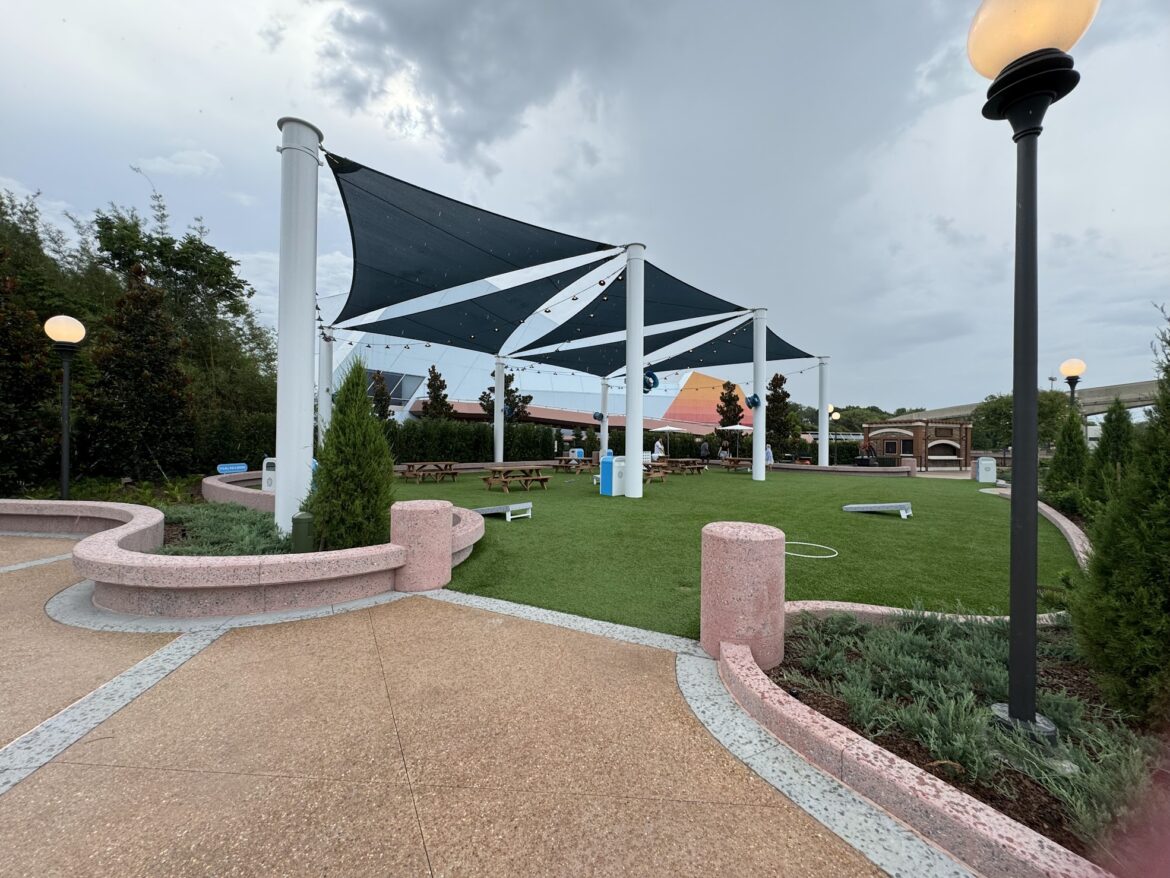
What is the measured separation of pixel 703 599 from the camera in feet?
10.4

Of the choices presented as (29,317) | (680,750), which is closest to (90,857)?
(680,750)

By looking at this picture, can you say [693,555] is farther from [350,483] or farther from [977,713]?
[350,483]

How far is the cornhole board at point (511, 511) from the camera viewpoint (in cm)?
759

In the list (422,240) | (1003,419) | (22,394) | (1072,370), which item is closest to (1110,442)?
(1072,370)

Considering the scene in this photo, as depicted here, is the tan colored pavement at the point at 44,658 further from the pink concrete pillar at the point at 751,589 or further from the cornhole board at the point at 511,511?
the cornhole board at the point at 511,511

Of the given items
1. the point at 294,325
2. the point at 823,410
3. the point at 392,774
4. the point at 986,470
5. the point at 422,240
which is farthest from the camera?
the point at 823,410

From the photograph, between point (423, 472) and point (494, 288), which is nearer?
point (494, 288)

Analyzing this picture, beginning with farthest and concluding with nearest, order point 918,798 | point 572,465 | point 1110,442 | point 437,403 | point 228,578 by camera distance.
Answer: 1. point 437,403
2. point 572,465
3. point 1110,442
4. point 228,578
5. point 918,798

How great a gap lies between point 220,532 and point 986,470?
2047 cm

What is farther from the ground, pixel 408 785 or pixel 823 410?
pixel 823 410

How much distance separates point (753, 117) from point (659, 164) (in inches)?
104

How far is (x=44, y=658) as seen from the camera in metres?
3.09

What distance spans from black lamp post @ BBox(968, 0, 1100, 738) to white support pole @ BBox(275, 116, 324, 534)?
19.5 feet

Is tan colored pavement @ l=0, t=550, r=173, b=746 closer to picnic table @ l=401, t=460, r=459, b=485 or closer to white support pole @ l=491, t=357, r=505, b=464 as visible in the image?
picnic table @ l=401, t=460, r=459, b=485
